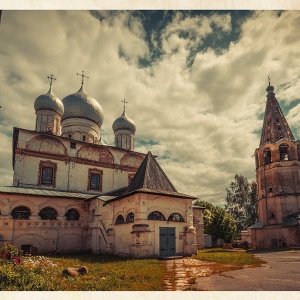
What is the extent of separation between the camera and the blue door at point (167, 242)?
12.9 metres

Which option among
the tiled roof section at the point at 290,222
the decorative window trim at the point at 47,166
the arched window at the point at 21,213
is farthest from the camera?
the tiled roof section at the point at 290,222

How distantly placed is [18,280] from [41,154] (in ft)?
48.2

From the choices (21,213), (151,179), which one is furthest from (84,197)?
(151,179)

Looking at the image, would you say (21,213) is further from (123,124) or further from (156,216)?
(123,124)

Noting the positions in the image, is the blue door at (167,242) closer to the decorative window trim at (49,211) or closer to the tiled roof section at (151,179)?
the tiled roof section at (151,179)

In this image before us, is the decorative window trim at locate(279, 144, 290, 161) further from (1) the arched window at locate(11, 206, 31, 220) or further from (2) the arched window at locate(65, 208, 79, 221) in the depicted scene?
(1) the arched window at locate(11, 206, 31, 220)

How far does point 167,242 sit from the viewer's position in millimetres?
13156

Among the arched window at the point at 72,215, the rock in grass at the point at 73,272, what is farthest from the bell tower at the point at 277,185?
the rock in grass at the point at 73,272

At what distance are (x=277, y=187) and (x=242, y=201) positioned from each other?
43.0 ft

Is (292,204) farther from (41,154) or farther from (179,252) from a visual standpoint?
(41,154)

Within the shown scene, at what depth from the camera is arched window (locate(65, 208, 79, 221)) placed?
701 inches

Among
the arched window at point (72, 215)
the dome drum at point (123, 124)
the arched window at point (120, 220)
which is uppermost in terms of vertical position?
the dome drum at point (123, 124)

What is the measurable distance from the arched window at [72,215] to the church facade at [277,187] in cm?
1707

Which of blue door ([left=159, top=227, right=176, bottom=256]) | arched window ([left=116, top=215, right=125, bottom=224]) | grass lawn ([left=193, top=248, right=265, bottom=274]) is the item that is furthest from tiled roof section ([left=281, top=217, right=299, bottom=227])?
arched window ([left=116, top=215, right=125, bottom=224])
